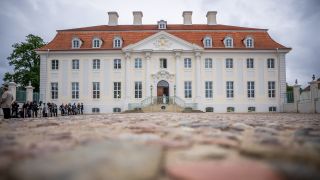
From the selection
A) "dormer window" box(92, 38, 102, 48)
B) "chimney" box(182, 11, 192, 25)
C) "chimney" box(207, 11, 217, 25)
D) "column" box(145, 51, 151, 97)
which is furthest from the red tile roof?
"chimney" box(207, 11, 217, 25)

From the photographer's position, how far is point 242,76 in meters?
37.6

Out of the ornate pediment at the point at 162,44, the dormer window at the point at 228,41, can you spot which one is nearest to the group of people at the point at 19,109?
the ornate pediment at the point at 162,44

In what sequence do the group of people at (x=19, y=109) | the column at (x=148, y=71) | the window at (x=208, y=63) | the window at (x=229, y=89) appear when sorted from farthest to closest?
the window at (x=208, y=63), the window at (x=229, y=89), the column at (x=148, y=71), the group of people at (x=19, y=109)

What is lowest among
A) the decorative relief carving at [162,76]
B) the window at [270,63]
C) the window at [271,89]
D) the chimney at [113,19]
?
the window at [271,89]

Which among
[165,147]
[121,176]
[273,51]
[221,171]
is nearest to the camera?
[121,176]

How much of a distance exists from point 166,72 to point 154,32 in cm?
565

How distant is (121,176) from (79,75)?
124ft

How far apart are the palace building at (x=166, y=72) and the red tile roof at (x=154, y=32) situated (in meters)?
0.17

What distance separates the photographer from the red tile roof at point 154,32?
3797 cm

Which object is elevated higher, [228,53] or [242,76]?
[228,53]

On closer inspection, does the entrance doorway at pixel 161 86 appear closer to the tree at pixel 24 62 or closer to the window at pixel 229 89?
the window at pixel 229 89

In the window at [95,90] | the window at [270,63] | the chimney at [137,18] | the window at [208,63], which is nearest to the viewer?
the window at [95,90]

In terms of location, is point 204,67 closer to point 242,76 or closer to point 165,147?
point 242,76

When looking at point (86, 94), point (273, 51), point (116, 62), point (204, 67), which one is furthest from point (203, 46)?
point (86, 94)
